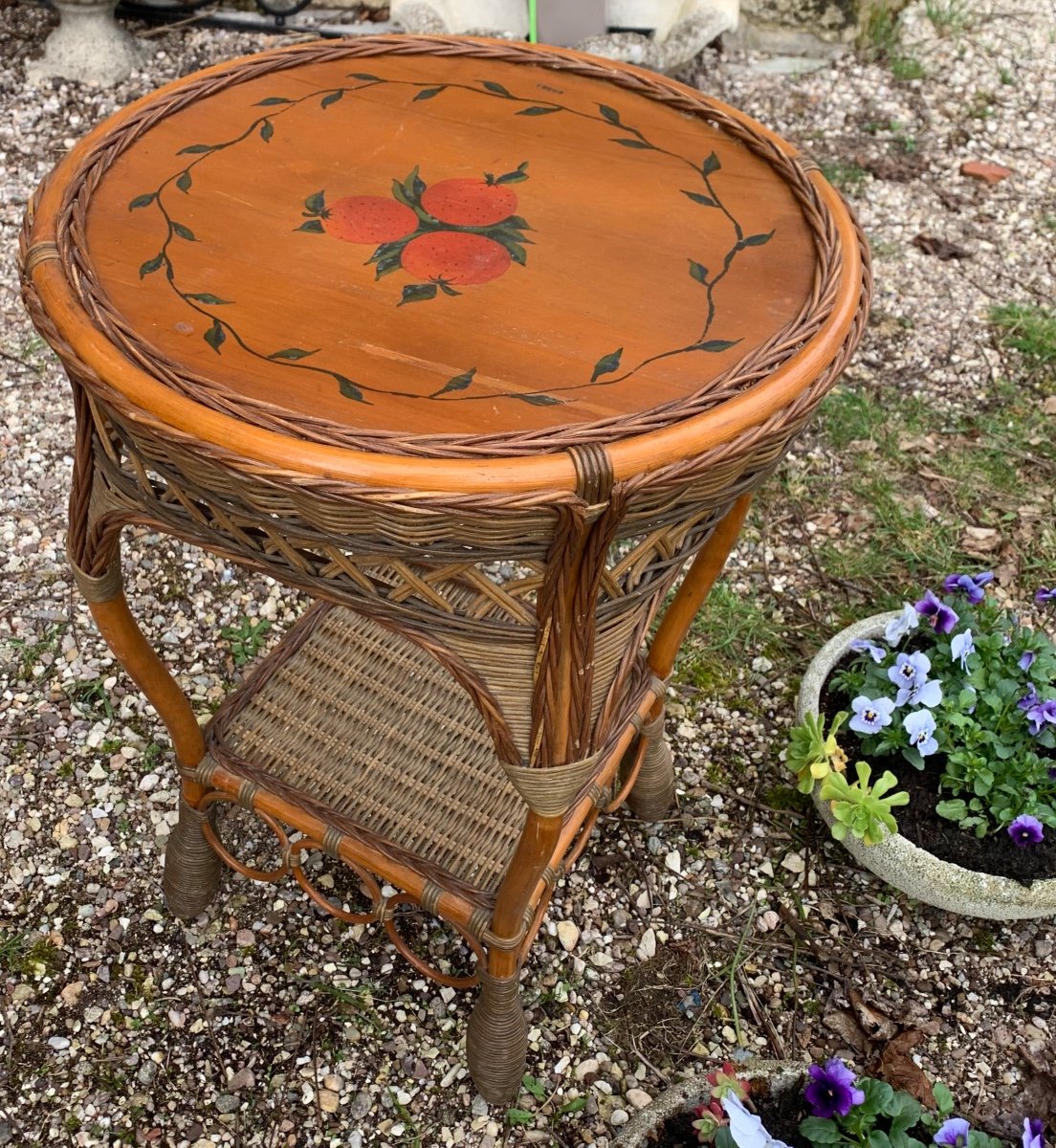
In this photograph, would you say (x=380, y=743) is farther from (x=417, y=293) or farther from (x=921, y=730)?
(x=921, y=730)

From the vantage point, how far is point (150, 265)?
1291mm

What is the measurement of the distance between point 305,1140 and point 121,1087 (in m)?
0.31

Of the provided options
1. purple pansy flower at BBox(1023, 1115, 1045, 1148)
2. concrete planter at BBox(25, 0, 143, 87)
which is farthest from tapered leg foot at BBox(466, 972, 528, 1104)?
concrete planter at BBox(25, 0, 143, 87)

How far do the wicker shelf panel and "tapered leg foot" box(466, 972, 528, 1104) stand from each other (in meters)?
0.17

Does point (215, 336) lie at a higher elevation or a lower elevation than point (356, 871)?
higher

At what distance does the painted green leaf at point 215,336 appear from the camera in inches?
46.8

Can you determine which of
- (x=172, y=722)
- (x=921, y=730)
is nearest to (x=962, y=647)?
(x=921, y=730)

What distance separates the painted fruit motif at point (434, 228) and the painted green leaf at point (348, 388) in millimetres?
177

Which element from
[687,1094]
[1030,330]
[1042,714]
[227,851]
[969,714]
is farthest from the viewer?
[1030,330]

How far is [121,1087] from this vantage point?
1770 millimetres

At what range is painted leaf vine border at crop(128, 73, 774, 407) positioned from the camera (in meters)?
1.18

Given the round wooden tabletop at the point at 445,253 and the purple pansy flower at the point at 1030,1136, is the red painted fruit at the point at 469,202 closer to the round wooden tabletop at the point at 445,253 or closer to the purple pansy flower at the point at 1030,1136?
the round wooden tabletop at the point at 445,253

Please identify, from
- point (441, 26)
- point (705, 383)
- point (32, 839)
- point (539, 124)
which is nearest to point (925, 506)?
point (539, 124)

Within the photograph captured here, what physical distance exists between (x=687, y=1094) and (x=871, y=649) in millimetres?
907
